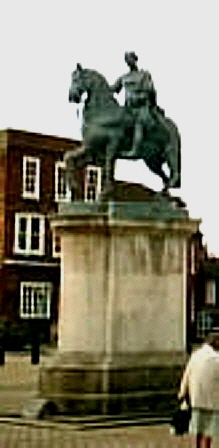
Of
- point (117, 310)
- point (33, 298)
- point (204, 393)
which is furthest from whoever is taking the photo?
point (33, 298)

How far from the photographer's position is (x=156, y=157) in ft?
69.8

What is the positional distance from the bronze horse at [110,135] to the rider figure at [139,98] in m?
0.10

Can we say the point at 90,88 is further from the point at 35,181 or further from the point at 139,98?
the point at 35,181


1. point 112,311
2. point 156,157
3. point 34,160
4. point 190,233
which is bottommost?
point 112,311

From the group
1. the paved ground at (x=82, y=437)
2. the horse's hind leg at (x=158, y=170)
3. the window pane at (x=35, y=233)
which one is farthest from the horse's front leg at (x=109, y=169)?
the window pane at (x=35, y=233)

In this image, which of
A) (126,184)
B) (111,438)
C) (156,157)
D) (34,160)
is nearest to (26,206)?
(34,160)

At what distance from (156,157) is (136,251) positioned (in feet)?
6.16

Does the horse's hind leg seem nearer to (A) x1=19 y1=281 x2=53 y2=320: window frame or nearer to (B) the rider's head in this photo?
(B) the rider's head

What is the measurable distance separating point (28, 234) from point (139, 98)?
44429 mm

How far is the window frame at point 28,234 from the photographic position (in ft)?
212

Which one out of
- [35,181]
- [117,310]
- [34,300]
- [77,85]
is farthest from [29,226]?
[117,310]

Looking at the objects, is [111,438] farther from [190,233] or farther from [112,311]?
[190,233]

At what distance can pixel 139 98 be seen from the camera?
21.0 m

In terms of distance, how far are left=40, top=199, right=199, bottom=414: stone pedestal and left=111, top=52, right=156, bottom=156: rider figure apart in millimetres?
1264
